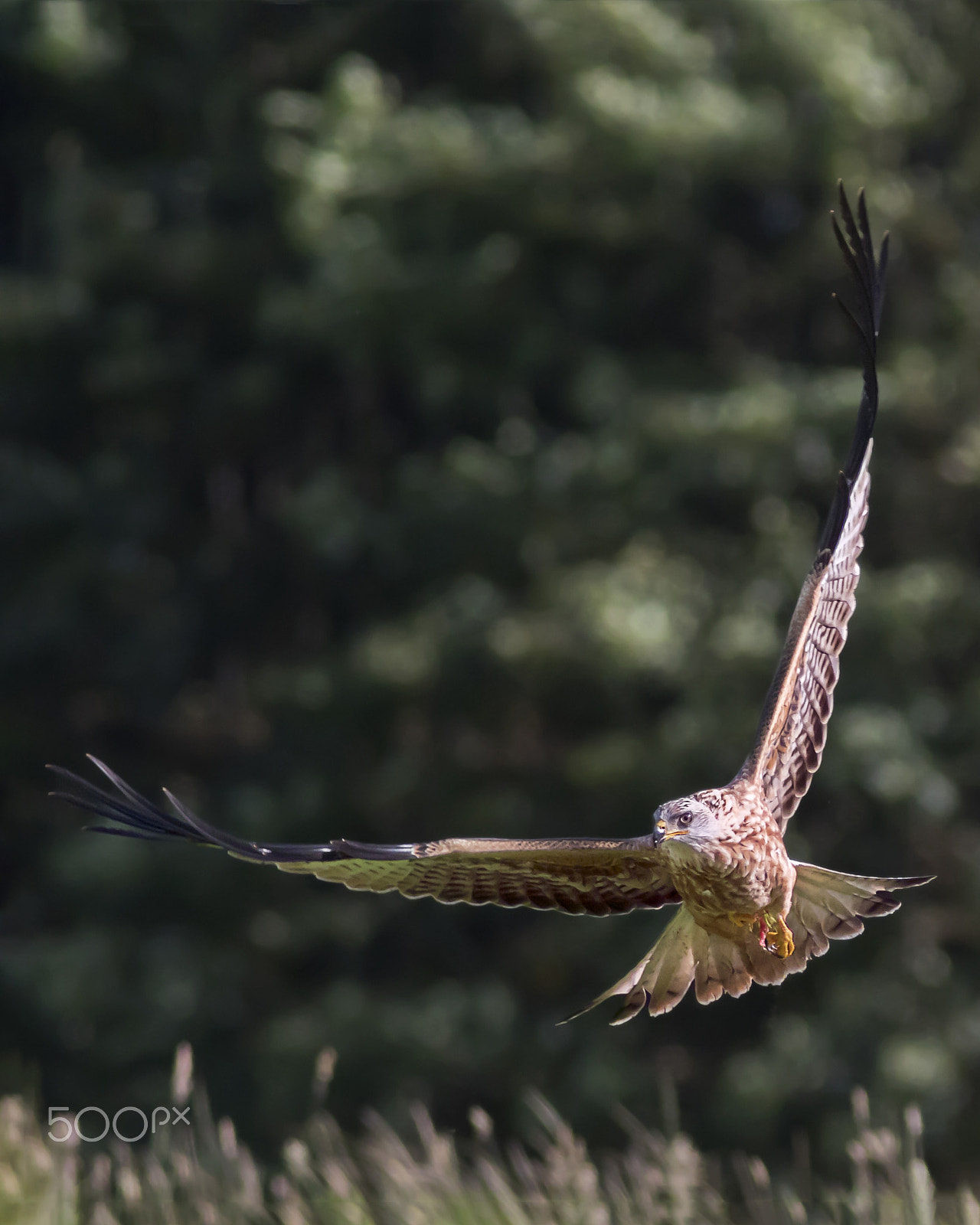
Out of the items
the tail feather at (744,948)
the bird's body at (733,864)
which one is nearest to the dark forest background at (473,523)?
the tail feather at (744,948)

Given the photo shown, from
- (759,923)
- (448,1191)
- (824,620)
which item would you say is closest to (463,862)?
(759,923)

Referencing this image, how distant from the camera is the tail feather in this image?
3.55 m

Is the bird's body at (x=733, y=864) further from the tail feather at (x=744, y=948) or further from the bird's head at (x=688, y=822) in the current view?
the tail feather at (x=744, y=948)

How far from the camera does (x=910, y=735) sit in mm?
8961

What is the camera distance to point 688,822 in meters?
3.27

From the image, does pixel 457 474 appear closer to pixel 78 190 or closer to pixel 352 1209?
pixel 78 190

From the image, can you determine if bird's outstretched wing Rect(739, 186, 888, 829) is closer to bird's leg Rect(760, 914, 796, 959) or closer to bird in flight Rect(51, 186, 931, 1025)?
bird in flight Rect(51, 186, 931, 1025)

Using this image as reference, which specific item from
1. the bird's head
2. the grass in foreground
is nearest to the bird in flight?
the bird's head

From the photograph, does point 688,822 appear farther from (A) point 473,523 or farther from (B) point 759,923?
(A) point 473,523

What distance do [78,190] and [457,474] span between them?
12.0 feet

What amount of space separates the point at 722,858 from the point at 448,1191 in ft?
4.07

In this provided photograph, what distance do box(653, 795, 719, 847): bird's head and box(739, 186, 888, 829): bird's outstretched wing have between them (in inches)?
9.5

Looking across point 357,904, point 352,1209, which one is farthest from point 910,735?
point 352,1209

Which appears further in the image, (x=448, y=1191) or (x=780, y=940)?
(x=448, y=1191)
